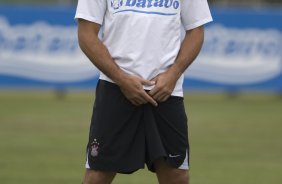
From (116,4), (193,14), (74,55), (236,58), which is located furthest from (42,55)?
(116,4)

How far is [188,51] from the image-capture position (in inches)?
231

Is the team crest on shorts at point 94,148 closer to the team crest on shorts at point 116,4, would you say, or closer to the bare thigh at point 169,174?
the bare thigh at point 169,174

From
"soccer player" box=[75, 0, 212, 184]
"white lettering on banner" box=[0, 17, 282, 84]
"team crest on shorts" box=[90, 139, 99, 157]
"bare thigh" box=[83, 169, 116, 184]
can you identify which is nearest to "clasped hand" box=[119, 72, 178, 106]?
"soccer player" box=[75, 0, 212, 184]

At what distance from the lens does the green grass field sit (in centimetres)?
1005

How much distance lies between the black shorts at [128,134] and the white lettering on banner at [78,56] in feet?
42.1

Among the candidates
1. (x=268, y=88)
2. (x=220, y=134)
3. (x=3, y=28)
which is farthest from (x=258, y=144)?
(x=3, y=28)

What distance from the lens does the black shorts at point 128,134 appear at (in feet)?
19.1

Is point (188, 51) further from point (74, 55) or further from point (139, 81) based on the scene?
point (74, 55)

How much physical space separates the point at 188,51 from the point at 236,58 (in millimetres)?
13256

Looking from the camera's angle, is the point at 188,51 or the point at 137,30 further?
the point at 188,51

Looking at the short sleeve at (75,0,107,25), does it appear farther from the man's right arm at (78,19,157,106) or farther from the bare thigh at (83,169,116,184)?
the bare thigh at (83,169,116,184)

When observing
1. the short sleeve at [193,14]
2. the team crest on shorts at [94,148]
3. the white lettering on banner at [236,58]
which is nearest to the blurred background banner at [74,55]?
the white lettering on banner at [236,58]

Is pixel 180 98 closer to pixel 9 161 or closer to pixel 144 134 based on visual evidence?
pixel 144 134

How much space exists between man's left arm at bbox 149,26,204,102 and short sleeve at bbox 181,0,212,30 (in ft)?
0.13
